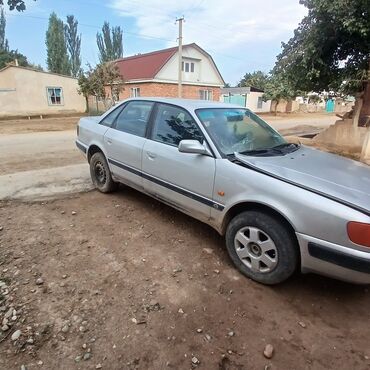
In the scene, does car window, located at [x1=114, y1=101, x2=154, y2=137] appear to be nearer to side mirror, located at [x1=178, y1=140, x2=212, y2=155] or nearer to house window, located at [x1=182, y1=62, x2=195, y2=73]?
side mirror, located at [x1=178, y1=140, x2=212, y2=155]

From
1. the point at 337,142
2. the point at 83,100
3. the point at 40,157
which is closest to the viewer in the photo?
the point at 40,157

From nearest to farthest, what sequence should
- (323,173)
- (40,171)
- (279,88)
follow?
(323,173), (40,171), (279,88)

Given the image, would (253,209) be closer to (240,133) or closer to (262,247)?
(262,247)

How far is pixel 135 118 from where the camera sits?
4.24 m

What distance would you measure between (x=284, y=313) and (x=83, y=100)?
25.8 meters

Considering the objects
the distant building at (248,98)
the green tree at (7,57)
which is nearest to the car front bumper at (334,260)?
the distant building at (248,98)

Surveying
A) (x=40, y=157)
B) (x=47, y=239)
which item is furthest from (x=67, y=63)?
(x=47, y=239)

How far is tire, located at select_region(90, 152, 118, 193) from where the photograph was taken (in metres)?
4.73

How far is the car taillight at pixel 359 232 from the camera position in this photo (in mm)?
2211

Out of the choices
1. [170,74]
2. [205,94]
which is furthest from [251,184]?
[205,94]

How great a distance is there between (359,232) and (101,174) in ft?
12.4

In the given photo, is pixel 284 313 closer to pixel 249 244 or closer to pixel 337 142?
pixel 249 244

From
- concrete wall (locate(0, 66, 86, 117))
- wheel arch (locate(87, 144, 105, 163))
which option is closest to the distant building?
concrete wall (locate(0, 66, 86, 117))

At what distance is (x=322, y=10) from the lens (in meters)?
9.02
